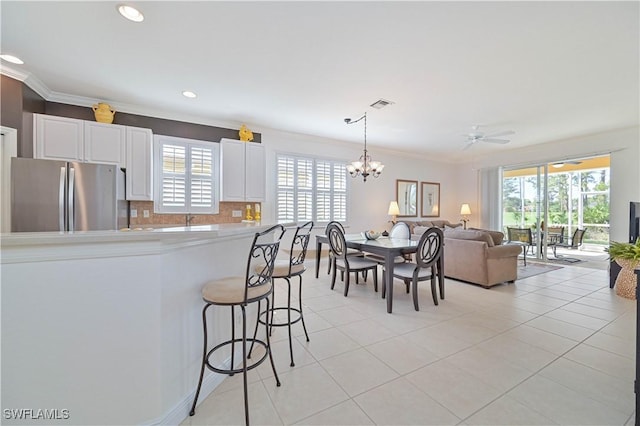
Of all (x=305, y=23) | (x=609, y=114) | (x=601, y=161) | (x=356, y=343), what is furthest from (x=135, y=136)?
(x=601, y=161)

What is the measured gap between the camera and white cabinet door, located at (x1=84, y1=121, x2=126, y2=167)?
3.49 m

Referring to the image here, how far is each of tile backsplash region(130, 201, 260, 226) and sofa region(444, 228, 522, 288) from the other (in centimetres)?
375

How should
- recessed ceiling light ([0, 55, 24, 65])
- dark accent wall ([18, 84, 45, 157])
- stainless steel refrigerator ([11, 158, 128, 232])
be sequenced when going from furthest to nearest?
dark accent wall ([18, 84, 45, 157])
stainless steel refrigerator ([11, 158, 128, 232])
recessed ceiling light ([0, 55, 24, 65])

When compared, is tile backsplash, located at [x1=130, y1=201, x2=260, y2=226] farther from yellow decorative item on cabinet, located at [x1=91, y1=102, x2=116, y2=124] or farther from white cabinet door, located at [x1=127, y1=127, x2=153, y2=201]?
yellow decorative item on cabinet, located at [x1=91, y1=102, x2=116, y2=124]

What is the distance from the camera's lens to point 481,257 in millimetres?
3881

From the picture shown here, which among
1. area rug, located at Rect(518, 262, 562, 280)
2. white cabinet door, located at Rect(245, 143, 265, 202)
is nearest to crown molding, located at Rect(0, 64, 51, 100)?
white cabinet door, located at Rect(245, 143, 265, 202)

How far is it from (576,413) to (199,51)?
13.3 feet

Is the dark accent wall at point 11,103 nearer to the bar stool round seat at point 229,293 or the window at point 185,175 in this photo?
the window at point 185,175

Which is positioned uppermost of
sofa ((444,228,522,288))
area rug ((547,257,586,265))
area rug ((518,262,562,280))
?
sofa ((444,228,522,288))

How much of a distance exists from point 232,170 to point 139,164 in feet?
4.42

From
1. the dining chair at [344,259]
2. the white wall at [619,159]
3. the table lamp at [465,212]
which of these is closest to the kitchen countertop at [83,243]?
the dining chair at [344,259]

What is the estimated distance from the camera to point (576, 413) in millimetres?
1491

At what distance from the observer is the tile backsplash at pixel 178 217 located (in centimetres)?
406

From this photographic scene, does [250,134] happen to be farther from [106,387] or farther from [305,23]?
[106,387]
